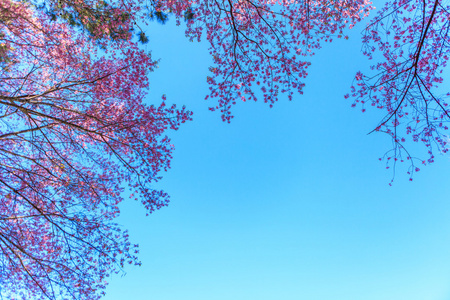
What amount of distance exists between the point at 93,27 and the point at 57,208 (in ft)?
17.0

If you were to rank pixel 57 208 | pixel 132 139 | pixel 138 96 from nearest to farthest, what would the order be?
1. pixel 57 208
2. pixel 132 139
3. pixel 138 96

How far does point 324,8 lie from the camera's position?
6219mm

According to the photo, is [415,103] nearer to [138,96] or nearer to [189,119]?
[189,119]

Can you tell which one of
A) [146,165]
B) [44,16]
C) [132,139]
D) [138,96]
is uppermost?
[44,16]

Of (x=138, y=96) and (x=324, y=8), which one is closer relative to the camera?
(x=324, y=8)

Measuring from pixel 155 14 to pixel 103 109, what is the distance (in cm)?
327

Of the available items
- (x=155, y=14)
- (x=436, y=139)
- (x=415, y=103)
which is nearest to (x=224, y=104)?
(x=155, y=14)

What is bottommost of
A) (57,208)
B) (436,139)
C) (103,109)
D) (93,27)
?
(436,139)

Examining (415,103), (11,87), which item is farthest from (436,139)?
(11,87)

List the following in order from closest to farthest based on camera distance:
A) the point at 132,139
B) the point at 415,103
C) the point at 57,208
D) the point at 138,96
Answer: the point at 415,103, the point at 57,208, the point at 132,139, the point at 138,96

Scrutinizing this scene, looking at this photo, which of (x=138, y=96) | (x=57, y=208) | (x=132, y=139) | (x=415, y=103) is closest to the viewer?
(x=415, y=103)

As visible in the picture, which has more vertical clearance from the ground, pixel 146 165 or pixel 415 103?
pixel 146 165

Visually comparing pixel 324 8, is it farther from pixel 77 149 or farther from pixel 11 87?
pixel 11 87

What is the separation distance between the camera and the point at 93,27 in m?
6.67
